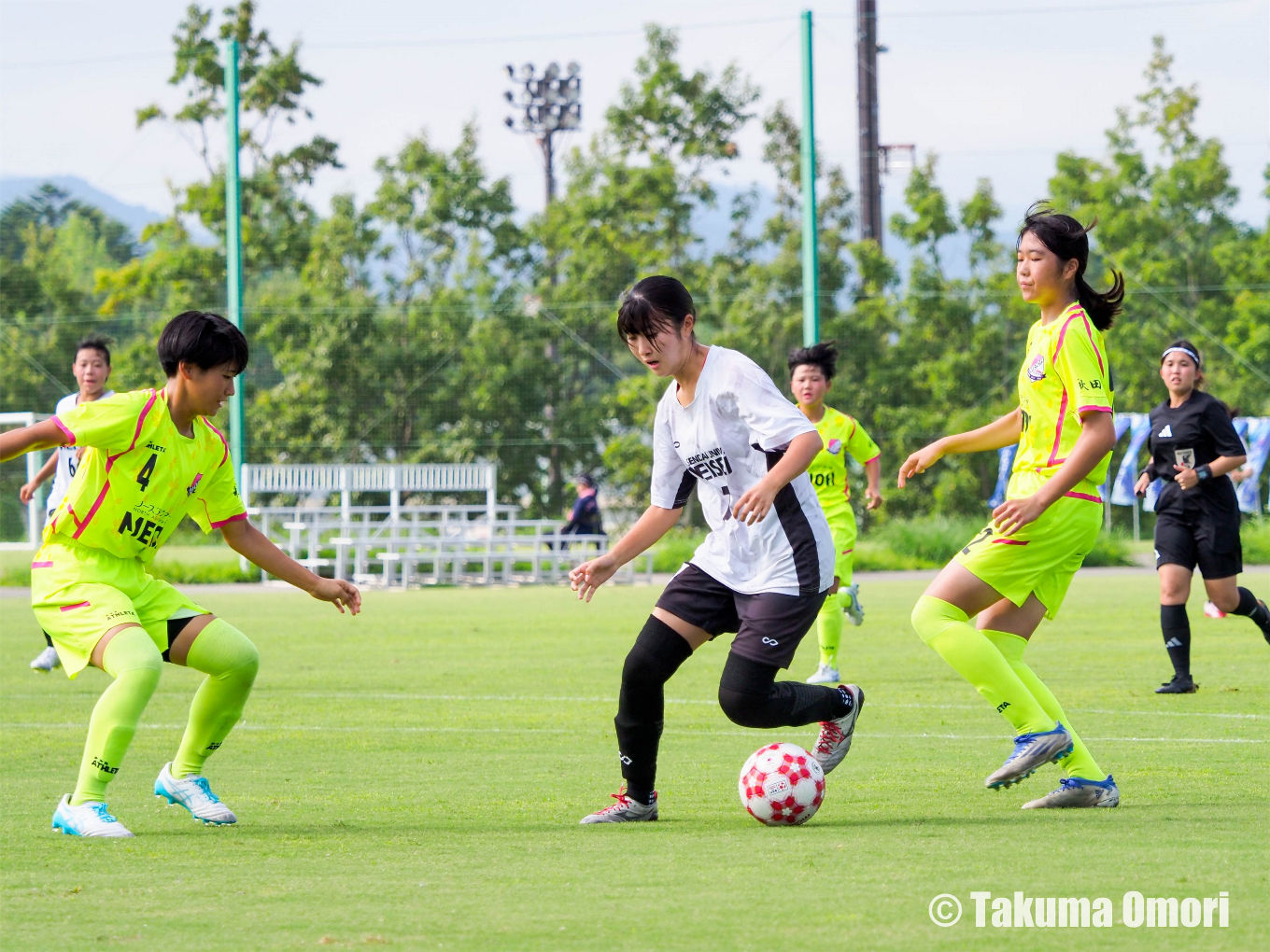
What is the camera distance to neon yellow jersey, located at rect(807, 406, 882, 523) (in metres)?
9.90

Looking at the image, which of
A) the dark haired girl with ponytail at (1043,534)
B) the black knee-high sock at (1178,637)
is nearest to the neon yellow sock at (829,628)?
the black knee-high sock at (1178,637)

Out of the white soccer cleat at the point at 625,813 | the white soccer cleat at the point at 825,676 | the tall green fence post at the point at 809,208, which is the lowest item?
the white soccer cleat at the point at 825,676

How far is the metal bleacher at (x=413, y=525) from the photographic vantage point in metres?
21.6

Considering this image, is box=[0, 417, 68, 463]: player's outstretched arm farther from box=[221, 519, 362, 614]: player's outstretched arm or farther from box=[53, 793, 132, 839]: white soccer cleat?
box=[53, 793, 132, 839]: white soccer cleat

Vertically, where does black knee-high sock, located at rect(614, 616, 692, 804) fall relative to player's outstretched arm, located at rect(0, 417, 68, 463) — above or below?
below

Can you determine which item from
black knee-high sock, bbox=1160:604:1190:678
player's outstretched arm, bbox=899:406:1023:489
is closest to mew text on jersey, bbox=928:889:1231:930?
player's outstretched arm, bbox=899:406:1023:489

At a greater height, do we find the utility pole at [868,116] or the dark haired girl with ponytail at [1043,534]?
the utility pole at [868,116]

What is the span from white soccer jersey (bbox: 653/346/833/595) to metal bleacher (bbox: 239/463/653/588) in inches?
627

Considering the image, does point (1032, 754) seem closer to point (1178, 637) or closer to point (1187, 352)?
point (1178, 637)

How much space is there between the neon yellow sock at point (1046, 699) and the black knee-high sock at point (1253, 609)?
431cm

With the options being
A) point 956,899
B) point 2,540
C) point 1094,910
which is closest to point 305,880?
point 956,899

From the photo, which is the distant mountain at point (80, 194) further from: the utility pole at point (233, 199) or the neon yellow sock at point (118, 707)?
the neon yellow sock at point (118, 707)

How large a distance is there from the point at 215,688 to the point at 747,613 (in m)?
1.79

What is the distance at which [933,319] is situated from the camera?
86.6 ft
